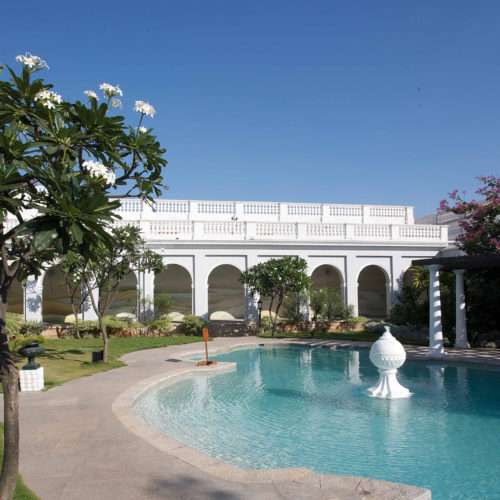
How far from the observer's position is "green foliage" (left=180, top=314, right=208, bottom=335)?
22.8 meters

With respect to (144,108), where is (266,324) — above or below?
below

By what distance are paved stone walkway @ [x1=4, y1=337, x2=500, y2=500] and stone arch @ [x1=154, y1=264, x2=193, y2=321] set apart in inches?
777

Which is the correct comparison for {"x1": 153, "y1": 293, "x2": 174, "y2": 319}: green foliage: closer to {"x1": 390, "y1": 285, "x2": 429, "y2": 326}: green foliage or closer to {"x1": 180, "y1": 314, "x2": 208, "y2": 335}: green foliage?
{"x1": 180, "y1": 314, "x2": 208, "y2": 335}: green foliage

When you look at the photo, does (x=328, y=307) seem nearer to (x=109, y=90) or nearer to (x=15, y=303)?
(x=15, y=303)

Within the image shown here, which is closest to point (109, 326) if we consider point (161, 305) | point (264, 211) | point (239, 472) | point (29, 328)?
point (161, 305)

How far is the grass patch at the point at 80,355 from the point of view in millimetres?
12773

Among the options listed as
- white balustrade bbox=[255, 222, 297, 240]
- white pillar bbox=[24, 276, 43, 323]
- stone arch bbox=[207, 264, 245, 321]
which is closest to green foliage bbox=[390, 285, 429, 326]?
white balustrade bbox=[255, 222, 297, 240]

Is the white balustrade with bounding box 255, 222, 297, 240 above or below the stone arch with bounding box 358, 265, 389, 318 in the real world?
above

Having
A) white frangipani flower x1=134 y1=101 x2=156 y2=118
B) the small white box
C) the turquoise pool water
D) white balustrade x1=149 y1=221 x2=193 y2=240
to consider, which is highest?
white balustrade x1=149 y1=221 x2=193 y2=240

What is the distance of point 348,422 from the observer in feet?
28.8

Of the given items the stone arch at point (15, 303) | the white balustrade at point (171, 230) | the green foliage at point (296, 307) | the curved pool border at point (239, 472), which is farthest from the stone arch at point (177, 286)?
the curved pool border at point (239, 472)

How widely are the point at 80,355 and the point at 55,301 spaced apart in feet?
44.6

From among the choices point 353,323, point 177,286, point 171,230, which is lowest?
point 353,323

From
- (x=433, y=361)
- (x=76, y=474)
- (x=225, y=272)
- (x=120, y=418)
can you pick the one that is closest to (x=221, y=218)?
(x=225, y=272)
